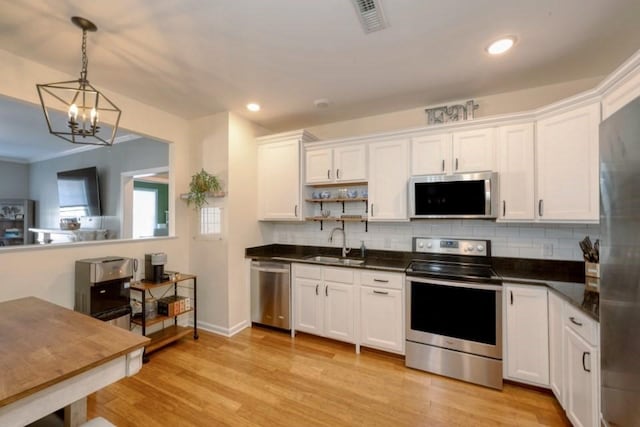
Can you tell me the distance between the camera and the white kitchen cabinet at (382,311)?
8.48 feet

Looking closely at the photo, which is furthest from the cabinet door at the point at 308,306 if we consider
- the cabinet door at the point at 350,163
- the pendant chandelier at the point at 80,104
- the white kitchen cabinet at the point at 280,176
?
the pendant chandelier at the point at 80,104

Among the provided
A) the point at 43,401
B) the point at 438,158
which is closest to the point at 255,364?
the point at 43,401

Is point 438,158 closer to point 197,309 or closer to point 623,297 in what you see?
point 623,297

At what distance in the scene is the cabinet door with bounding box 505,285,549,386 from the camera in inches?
81.8

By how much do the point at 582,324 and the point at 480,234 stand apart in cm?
128

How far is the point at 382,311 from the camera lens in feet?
8.74

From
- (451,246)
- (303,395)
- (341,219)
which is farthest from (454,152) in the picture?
(303,395)

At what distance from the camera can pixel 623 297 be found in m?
0.96

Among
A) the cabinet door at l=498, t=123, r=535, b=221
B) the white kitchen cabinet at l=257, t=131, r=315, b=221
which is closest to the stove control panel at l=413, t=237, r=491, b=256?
the cabinet door at l=498, t=123, r=535, b=221

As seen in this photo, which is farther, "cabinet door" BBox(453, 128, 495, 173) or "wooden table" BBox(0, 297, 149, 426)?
"cabinet door" BBox(453, 128, 495, 173)

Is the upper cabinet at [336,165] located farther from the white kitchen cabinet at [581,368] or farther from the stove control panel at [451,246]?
the white kitchen cabinet at [581,368]

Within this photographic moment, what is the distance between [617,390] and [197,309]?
368 cm

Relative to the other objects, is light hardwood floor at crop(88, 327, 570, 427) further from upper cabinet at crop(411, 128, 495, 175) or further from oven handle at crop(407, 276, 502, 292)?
upper cabinet at crop(411, 128, 495, 175)

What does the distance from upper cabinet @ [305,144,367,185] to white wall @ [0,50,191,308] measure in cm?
168
